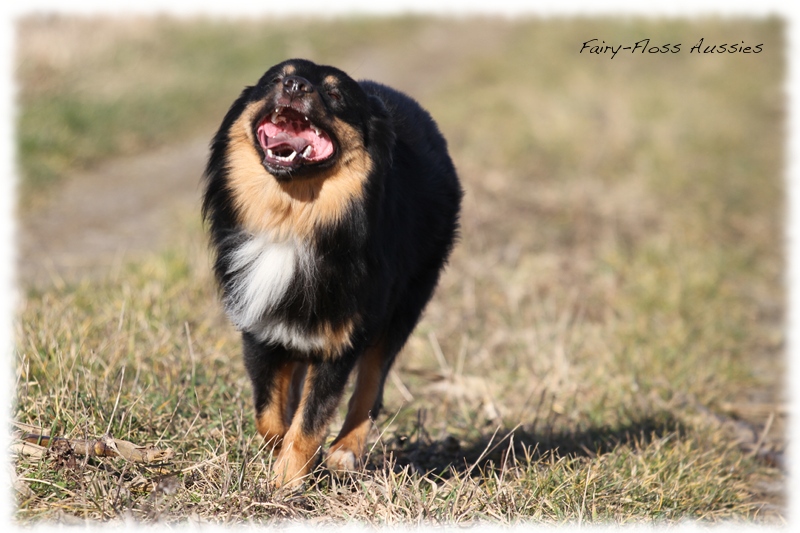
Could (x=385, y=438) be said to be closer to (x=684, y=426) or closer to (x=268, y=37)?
(x=684, y=426)

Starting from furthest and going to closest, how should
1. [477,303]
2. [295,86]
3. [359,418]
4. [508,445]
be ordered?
1. [477,303]
2. [508,445]
3. [359,418]
4. [295,86]

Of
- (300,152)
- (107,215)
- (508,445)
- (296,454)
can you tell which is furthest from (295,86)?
(107,215)

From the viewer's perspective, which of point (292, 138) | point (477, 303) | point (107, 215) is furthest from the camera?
point (107, 215)

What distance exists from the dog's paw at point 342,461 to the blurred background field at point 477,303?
0.07m

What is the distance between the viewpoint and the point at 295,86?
351 centimetres

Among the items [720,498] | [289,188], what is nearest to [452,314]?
[720,498]

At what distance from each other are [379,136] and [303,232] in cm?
51

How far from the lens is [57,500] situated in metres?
3.27

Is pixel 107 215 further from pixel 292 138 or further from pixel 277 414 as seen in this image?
pixel 292 138

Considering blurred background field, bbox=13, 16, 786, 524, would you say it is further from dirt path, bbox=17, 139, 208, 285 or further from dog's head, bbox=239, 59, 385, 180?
dog's head, bbox=239, 59, 385, 180

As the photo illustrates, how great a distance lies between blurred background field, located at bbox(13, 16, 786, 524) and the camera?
3678 millimetres

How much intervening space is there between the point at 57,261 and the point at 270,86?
13.3 ft

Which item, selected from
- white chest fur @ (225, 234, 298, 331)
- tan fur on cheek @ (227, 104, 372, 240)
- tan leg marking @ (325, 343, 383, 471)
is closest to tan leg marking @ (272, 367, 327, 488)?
tan leg marking @ (325, 343, 383, 471)

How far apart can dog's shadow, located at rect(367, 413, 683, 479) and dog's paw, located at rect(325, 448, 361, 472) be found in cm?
17
